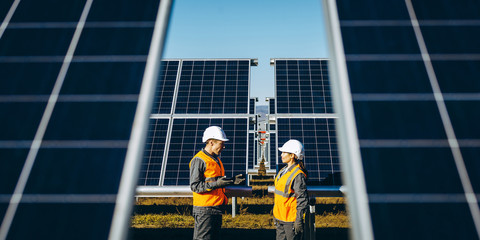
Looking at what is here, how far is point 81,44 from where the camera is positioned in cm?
232

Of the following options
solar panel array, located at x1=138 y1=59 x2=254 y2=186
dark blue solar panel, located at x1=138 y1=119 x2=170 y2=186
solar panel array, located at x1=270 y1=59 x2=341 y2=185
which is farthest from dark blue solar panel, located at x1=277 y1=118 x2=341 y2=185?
dark blue solar panel, located at x1=138 y1=119 x2=170 y2=186

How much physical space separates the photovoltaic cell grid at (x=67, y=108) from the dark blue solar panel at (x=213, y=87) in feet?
24.7

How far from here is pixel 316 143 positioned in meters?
9.43

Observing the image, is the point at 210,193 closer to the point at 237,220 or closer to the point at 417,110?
the point at 417,110

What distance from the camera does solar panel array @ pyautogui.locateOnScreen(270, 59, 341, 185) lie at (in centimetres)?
877

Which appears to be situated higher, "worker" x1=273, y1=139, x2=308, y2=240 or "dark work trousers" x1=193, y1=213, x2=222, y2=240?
"worker" x1=273, y1=139, x2=308, y2=240

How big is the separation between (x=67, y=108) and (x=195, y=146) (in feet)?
23.2

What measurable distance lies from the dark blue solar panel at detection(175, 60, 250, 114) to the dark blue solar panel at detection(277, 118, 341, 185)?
1944 mm

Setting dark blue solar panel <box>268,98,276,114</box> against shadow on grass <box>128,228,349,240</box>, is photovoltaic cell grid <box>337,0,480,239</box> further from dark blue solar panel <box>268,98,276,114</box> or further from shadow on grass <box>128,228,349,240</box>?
dark blue solar panel <box>268,98,276,114</box>

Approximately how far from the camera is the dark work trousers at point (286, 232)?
4412 mm

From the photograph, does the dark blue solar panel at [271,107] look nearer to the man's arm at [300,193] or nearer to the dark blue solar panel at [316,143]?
the dark blue solar panel at [316,143]

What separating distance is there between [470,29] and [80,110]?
3623 mm

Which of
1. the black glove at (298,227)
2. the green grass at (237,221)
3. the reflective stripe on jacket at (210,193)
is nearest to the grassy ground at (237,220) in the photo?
the green grass at (237,221)

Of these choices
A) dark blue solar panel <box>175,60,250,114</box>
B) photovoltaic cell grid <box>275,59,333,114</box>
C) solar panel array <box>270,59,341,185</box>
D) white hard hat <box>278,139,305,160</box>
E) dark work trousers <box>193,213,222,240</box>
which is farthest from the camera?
photovoltaic cell grid <box>275,59,333,114</box>
